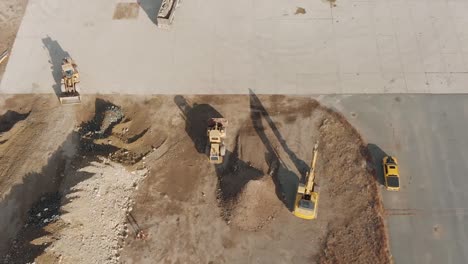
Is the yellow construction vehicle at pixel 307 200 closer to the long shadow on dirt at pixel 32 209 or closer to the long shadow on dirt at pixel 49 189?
the long shadow on dirt at pixel 49 189

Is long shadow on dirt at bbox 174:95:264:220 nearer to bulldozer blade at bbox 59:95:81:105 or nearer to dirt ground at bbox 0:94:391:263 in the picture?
dirt ground at bbox 0:94:391:263

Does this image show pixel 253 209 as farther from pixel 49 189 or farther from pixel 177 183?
pixel 49 189

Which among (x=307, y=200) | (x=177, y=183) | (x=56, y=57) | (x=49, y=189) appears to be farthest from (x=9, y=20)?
(x=307, y=200)

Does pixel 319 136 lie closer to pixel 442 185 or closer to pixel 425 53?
pixel 442 185

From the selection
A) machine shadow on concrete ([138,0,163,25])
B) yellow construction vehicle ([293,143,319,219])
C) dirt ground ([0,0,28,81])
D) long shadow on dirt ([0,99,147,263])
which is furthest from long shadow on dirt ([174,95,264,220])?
dirt ground ([0,0,28,81])

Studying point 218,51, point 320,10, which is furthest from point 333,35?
point 218,51

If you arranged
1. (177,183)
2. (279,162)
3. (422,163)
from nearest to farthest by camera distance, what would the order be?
(177,183), (422,163), (279,162)
